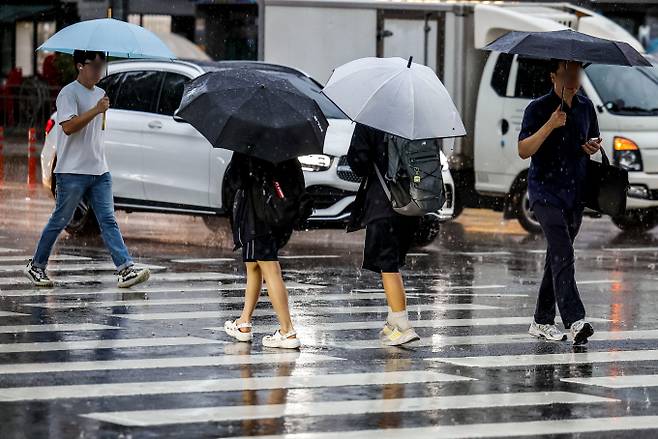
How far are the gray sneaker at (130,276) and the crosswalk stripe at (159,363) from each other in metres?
3.20

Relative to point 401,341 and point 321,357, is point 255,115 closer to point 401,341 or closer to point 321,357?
point 321,357

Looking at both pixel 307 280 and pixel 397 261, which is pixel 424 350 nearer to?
pixel 397 261

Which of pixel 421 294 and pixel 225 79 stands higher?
pixel 225 79

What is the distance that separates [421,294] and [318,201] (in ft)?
8.70

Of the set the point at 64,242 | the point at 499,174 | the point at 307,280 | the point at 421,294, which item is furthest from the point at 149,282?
the point at 499,174

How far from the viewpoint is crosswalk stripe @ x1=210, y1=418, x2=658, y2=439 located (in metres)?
7.40

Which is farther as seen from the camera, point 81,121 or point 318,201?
point 318,201

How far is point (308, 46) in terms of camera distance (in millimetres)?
19516

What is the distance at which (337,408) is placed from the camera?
8.02m

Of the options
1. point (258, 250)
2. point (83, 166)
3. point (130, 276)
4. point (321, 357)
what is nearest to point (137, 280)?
point (130, 276)

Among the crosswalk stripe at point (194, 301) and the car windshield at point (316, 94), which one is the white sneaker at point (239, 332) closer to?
the crosswalk stripe at point (194, 301)

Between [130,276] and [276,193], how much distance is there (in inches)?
126

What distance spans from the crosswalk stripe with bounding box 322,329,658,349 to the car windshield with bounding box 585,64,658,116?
705 centimetres

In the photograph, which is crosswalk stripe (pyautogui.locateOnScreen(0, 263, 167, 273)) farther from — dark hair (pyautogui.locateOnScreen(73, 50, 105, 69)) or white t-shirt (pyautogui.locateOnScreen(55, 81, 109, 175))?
dark hair (pyautogui.locateOnScreen(73, 50, 105, 69))
